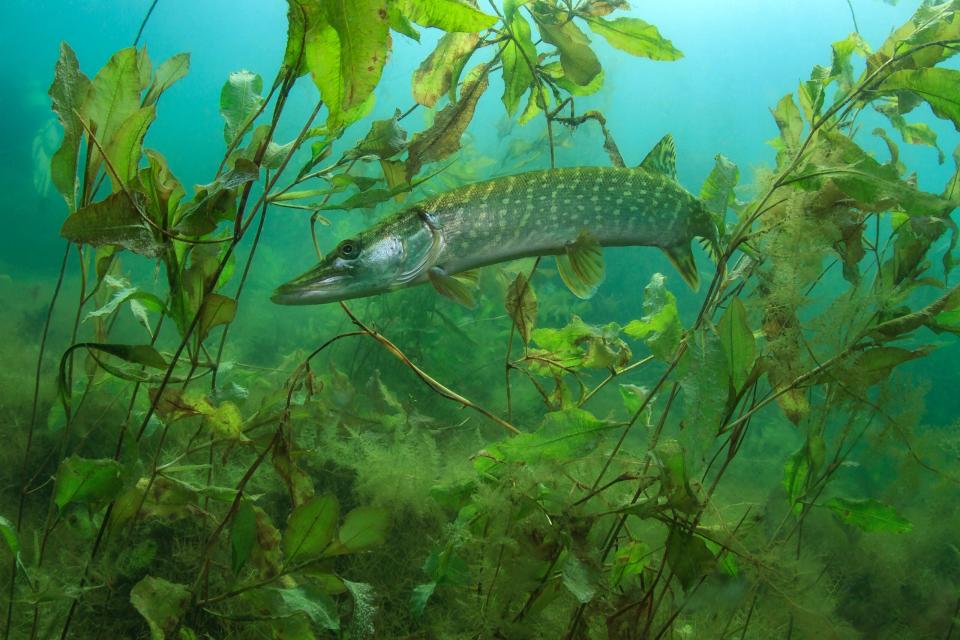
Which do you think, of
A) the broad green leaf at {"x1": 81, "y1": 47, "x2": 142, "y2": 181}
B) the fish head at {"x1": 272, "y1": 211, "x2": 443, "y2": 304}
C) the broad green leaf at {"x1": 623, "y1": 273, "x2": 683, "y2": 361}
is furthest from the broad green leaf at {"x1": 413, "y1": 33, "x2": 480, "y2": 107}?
the broad green leaf at {"x1": 623, "y1": 273, "x2": 683, "y2": 361}

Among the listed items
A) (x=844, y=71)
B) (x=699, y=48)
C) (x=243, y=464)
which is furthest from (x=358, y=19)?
(x=699, y=48)

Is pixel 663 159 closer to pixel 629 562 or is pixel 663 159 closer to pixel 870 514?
pixel 870 514

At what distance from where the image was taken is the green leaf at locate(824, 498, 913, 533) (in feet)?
7.23

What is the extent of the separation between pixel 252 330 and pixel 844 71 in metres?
11.3

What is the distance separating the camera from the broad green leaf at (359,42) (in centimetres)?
125

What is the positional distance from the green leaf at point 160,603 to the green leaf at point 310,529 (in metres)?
0.44

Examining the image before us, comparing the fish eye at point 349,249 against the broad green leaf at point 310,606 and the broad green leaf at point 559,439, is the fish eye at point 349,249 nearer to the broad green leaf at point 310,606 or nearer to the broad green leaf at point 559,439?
the broad green leaf at point 559,439

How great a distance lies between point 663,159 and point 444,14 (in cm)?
171

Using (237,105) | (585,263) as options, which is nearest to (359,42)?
(237,105)

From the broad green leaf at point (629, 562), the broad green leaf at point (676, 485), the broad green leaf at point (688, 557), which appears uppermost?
the broad green leaf at point (676, 485)

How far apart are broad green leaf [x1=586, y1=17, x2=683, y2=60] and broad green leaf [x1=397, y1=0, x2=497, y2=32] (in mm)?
1287

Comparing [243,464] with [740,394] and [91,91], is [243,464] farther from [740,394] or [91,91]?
[740,394]

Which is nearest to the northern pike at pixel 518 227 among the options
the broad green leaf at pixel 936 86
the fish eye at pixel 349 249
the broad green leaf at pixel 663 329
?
the fish eye at pixel 349 249

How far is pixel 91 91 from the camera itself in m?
1.83
